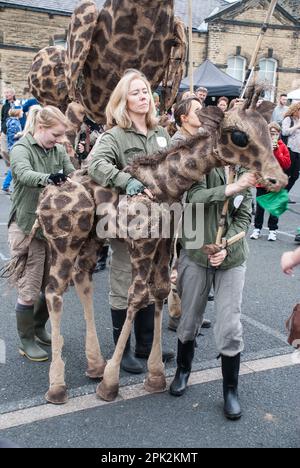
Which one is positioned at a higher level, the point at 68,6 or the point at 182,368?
the point at 68,6

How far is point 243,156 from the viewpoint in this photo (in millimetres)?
2637

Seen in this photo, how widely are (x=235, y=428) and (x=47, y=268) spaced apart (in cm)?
177

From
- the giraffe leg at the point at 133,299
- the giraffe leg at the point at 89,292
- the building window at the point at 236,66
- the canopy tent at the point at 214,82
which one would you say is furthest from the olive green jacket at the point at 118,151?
the building window at the point at 236,66

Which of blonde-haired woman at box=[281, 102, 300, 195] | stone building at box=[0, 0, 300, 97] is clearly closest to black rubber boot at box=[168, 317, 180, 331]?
blonde-haired woman at box=[281, 102, 300, 195]

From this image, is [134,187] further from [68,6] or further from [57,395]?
[68,6]

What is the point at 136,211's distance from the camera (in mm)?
2949

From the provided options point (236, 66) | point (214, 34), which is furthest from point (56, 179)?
point (236, 66)

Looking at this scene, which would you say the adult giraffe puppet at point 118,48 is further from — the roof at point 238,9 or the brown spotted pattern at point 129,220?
the roof at point 238,9

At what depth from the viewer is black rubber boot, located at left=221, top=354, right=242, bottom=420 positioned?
3049 millimetres

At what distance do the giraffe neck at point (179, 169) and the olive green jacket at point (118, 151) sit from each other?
5.8 inches

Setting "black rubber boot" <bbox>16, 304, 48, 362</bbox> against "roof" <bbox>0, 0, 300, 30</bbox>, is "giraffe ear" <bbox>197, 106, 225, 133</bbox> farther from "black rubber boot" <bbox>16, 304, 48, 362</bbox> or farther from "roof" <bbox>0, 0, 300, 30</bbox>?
"roof" <bbox>0, 0, 300, 30</bbox>

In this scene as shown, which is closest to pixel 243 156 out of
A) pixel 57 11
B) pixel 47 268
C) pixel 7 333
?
pixel 47 268

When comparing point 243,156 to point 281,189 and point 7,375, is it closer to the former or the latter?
point 281,189

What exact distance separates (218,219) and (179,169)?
41 cm
